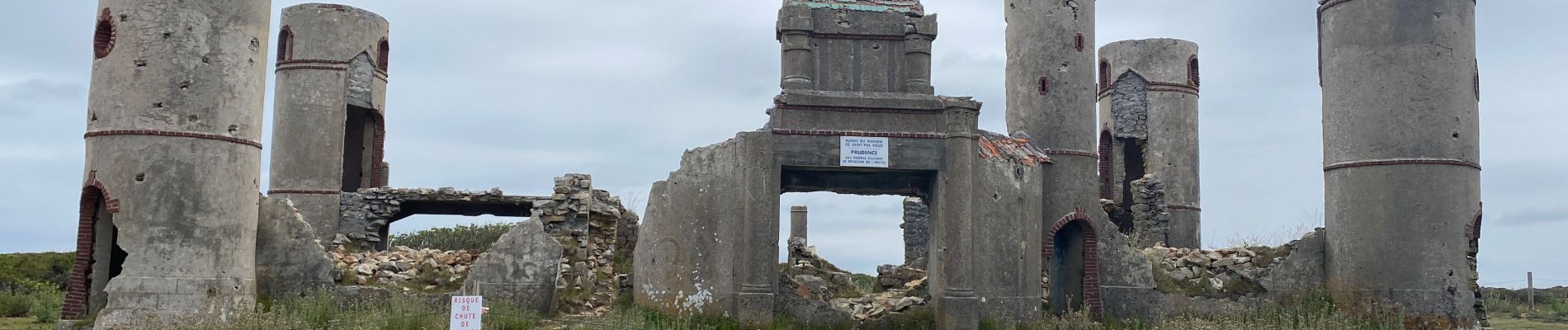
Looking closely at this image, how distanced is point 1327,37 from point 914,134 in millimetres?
7173

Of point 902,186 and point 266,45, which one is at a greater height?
point 266,45

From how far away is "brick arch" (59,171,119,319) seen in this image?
17.1 metres

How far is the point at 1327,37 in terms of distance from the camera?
68.9 ft

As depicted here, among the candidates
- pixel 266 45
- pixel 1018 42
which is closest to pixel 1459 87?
pixel 1018 42

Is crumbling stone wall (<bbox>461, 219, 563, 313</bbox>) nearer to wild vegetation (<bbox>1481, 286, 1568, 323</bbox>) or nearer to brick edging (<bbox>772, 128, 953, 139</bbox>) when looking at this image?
brick edging (<bbox>772, 128, 953, 139</bbox>)

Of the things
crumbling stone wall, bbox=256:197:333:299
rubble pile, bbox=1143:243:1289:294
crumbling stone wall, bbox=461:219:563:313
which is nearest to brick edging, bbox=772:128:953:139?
crumbling stone wall, bbox=461:219:563:313

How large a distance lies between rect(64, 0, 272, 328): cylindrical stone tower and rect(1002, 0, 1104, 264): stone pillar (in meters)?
11.4

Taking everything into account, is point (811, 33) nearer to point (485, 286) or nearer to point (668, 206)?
point (668, 206)

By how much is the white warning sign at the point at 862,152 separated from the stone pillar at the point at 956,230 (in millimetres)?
819

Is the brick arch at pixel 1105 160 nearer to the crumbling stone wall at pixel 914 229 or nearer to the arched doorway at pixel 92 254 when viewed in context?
the crumbling stone wall at pixel 914 229

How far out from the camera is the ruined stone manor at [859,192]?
17047 mm

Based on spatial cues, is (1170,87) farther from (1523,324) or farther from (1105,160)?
(1523,324)

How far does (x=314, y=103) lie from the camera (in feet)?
82.8

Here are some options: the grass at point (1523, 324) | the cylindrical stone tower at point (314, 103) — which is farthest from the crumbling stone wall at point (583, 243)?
the grass at point (1523, 324)
